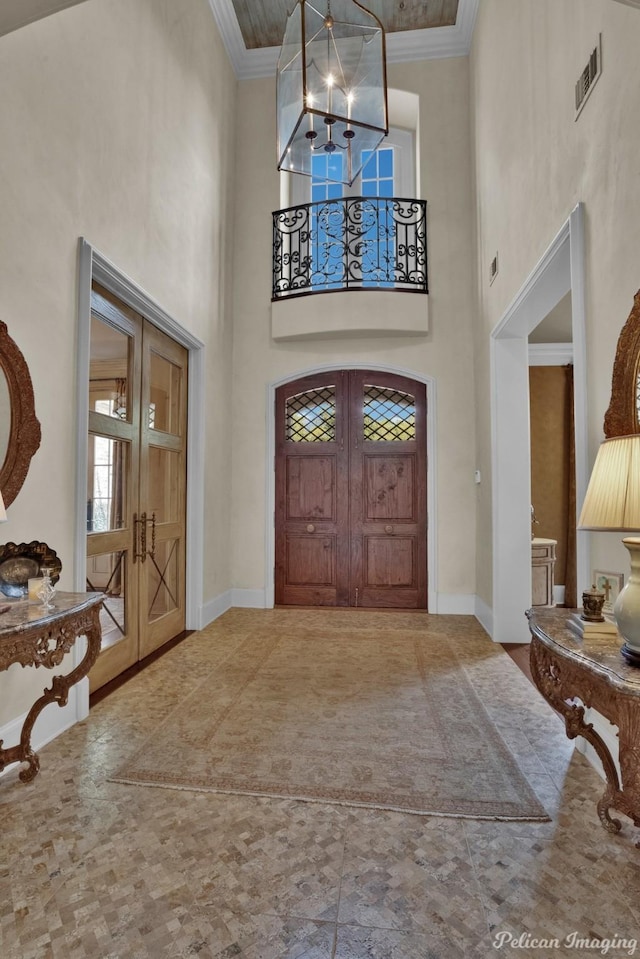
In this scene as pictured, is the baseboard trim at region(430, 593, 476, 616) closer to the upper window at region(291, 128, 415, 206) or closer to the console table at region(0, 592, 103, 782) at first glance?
the console table at region(0, 592, 103, 782)

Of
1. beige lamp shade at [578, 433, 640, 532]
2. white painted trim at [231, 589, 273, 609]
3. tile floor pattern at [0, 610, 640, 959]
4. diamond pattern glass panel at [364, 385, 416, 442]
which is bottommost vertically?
tile floor pattern at [0, 610, 640, 959]

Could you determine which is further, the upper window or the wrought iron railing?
the upper window

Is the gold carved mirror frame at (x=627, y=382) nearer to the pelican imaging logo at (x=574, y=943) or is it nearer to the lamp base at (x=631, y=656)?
the lamp base at (x=631, y=656)

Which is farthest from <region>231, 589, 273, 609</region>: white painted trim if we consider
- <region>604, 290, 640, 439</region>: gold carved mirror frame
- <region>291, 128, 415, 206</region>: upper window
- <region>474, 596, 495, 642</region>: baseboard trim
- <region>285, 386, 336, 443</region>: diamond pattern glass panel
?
<region>291, 128, 415, 206</region>: upper window

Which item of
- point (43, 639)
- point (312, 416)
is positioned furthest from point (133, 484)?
point (312, 416)

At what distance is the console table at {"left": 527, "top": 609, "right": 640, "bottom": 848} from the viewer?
4.66ft

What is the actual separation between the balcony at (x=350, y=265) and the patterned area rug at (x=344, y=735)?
10.8 feet

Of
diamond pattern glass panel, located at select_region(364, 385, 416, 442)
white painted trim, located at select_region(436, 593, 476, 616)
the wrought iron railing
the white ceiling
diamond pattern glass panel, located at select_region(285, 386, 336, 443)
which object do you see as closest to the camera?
the white ceiling

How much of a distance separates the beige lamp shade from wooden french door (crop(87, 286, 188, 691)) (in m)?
2.78

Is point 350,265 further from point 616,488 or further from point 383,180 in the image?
point 616,488

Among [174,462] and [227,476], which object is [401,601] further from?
[174,462]

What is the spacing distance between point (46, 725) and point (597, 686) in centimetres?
249

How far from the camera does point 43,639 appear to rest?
6.64ft

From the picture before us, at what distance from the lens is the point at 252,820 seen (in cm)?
197
